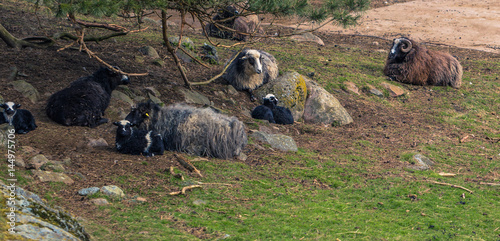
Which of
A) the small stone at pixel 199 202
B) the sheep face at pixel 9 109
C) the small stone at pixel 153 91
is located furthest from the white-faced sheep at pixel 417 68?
the sheep face at pixel 9 109

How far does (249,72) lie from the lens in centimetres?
1180

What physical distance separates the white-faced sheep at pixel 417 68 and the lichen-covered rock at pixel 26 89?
1201 cm

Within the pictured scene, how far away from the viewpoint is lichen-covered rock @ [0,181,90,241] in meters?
3.27

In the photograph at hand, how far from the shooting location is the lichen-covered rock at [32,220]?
3.27 meters

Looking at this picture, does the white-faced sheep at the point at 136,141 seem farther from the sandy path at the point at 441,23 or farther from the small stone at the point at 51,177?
the sandy path at the point at 441,23

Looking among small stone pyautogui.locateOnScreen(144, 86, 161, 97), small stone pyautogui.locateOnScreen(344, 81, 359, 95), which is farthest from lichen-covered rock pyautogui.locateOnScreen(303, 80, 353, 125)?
small stone pyautogui.locateOnScreen(144, 86, 161, 97)

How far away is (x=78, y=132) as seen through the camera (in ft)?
24.4

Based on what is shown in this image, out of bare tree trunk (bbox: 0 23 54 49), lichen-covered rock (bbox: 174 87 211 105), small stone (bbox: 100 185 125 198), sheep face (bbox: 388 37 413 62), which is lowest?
small stone (bbox: 100 185 125 198)

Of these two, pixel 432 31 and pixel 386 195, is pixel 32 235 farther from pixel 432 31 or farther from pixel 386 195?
pixel 432 31

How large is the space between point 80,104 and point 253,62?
5115 mm

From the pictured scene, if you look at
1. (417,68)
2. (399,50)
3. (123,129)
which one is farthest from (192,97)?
(417,68)

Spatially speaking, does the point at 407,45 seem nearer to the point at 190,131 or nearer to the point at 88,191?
the point at 190,131

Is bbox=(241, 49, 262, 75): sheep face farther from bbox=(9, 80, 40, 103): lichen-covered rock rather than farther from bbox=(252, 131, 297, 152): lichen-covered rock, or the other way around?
bbox=(9, 80, 40, 103): lichen-covered rock

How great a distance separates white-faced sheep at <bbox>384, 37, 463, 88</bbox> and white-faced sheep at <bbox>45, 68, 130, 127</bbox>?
11.1 m
